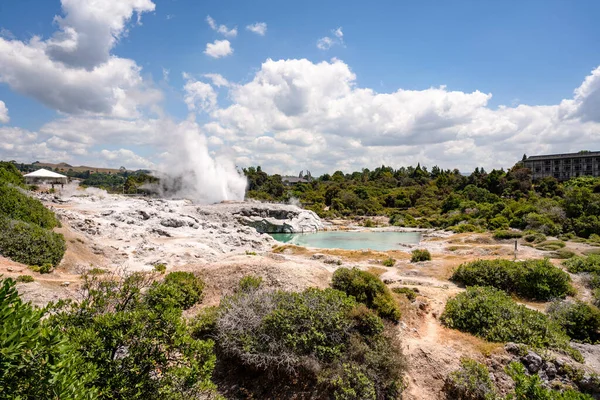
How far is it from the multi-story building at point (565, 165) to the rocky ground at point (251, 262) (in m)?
58.2

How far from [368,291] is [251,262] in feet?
17.2

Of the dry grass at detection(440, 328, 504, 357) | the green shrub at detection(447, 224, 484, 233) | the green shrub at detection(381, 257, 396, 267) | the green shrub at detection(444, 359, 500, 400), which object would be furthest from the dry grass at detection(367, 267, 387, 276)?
the green shrub at detection(447, 224, 484, 233)

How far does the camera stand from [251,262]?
14312 mm

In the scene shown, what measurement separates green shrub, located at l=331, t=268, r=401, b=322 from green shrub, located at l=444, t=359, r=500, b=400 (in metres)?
2.75

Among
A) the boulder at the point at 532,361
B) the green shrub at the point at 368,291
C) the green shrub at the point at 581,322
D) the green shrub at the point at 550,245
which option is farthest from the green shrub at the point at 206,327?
the green shrub at the point at 550,245

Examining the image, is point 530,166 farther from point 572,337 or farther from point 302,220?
point 572,337

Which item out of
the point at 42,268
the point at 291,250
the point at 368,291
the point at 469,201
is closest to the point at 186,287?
the point at 368,291

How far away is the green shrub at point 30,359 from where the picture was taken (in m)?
3.20

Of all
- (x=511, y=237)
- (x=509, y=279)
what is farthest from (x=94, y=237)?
(x=511, y=237)

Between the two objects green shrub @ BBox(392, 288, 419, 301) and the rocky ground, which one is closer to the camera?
the rocky ground

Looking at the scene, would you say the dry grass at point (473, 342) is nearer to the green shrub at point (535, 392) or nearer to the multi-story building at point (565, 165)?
the green shrub at point (535, 392)

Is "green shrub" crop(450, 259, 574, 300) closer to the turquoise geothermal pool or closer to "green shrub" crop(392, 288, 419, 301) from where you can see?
"green shrub" crop(392, 288, 419, 301)

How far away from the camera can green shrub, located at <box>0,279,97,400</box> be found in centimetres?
320

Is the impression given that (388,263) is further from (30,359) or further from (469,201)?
(469,201)
